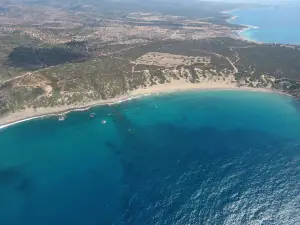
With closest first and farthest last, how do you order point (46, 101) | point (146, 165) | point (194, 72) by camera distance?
point (146, 165)
point (46, 101)
point (194, 72)

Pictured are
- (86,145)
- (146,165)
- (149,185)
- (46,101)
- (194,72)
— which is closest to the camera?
(149,185)

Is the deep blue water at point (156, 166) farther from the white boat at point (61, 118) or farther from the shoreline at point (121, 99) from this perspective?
the shoreline at point (121, 99)

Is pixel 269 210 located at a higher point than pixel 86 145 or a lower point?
higher

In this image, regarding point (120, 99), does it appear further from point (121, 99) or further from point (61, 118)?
point (61, 118)

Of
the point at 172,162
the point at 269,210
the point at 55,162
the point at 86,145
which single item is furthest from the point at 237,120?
the point at 55,162

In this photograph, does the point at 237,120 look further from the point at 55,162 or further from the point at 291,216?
the point at 55,162

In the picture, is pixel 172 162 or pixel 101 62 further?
pixel 101 62

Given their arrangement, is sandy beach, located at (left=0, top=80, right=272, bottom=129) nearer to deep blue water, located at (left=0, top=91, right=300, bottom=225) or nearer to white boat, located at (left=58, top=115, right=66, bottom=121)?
white boat, located at (left=58, top=115, right=66, bottom=121)
